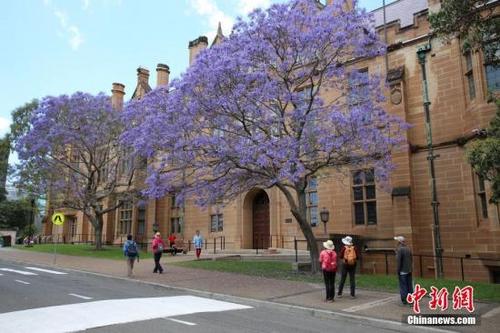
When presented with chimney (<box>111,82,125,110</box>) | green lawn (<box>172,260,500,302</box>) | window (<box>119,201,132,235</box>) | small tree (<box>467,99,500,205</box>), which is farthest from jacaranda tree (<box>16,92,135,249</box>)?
small tree (<box>467,99,500,205</box>)

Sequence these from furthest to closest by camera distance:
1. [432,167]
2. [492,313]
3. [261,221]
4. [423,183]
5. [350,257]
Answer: [261,221]
[423,183]
[432,167]
[350,257]
[492,313]

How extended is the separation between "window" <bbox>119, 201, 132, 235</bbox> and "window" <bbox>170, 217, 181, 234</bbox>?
16.0 feet

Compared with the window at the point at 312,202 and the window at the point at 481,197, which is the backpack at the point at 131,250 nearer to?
the window at the point at 312,202

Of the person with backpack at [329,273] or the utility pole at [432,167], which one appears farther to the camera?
the utility pole at [432,167]

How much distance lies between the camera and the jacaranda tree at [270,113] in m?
15.2

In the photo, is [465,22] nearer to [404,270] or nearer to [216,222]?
[404,270]

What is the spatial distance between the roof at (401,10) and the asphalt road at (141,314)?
19.2 meters

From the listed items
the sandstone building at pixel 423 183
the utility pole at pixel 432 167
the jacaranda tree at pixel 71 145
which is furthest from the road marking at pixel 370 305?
the jacaranda tree at pixel 71 145

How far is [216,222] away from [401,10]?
58.1 feet

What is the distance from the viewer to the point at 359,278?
51.8ft

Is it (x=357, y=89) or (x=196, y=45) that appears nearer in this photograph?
(x=357, y=89)

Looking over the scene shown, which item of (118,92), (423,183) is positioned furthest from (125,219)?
(423,183)

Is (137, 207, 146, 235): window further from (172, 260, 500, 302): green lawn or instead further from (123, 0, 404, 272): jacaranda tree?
(123, 0, 404, 272): jacaranda tree

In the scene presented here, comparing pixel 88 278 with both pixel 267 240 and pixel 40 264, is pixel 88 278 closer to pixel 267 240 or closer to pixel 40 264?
pixel 40 264
